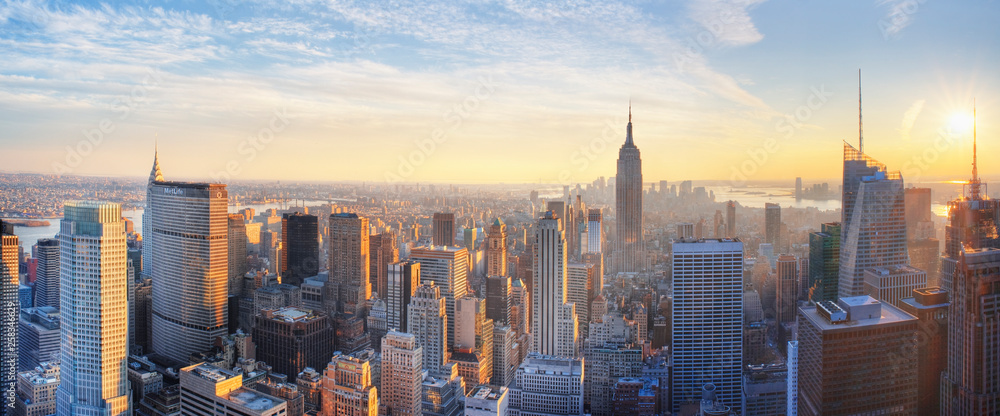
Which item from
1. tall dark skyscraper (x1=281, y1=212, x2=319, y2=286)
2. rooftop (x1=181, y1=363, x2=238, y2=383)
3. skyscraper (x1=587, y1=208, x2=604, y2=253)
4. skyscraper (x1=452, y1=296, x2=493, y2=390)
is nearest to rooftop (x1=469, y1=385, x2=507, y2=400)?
skyscraper (x1=452, y1=296, x2=493, y2=390)

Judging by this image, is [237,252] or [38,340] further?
[237,252]

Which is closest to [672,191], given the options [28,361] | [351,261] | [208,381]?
[351,261]

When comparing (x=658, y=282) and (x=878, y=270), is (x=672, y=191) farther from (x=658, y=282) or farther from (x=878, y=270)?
(x=878, y=270)

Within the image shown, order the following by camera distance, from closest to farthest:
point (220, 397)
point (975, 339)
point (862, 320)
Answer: point (975, 339)
point (862, 320)
point (220, 397)

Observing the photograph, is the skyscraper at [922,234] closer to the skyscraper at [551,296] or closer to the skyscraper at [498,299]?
the skyscraper at [551,296]

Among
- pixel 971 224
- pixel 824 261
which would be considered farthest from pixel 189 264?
pixel 971 224

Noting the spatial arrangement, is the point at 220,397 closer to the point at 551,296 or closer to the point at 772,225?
the point at 551,296
